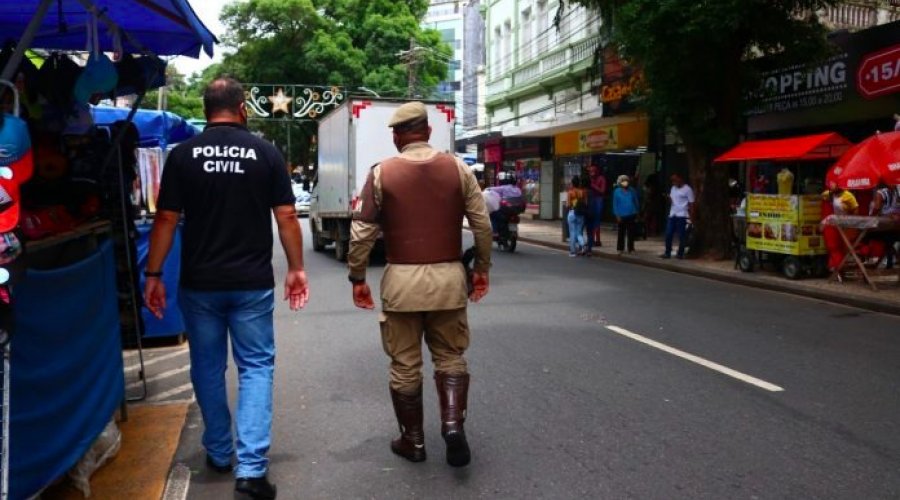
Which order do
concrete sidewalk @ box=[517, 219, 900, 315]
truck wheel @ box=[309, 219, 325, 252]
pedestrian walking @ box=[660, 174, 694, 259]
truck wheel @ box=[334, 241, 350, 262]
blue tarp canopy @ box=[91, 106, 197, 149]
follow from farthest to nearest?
1. truck wheel @ box=[309, 219, 325, 252]
2. truck wheel @ box=[334, 241, 350, 262]
3. pedestrian walking @ box=[660, 174, 694, 259]
4. concrete sidewalk @ box=[517, 219, 900, 315]
5. blue tarp canopy @ box=[91, 106, 197, 149]

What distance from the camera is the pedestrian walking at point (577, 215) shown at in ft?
55.7

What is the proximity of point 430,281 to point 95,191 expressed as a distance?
2145mm

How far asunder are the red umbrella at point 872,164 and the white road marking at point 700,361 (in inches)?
169

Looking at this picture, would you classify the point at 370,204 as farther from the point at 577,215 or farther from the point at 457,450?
the point at 577,215

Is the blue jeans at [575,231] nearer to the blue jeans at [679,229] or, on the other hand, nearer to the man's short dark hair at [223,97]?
the blue jeans at [679,229]

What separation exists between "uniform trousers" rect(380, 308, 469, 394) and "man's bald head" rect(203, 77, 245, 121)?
1.31 metres

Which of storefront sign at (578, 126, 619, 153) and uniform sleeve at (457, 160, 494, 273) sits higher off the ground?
storefront sign at (578, 126, 619, 153)

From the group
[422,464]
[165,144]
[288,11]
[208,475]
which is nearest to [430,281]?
[422,464]

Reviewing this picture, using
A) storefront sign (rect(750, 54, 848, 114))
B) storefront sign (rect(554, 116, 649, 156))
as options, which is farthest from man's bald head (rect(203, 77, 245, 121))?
storefront sign (rect(554, 116, 649, 156))

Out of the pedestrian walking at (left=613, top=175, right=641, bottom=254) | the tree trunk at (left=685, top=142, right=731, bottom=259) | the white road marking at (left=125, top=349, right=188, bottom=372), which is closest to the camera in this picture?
the white road marking at (left=125, top=349, right=188, bottom=372)

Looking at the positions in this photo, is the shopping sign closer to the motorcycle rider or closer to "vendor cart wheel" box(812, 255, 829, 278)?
"vendor cart wheel" box(812, 255, 829, 278)

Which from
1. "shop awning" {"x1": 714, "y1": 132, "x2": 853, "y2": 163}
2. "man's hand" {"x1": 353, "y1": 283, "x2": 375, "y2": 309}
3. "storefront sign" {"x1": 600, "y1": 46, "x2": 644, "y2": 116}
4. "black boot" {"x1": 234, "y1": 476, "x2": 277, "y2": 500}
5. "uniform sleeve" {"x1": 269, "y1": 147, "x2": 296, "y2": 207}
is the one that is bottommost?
"black boot" {"x1": 234, "y1": 476, "x2": 277, "y2": 500}

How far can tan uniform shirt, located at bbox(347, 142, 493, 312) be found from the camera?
4180mm

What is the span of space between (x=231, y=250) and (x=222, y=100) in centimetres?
75
